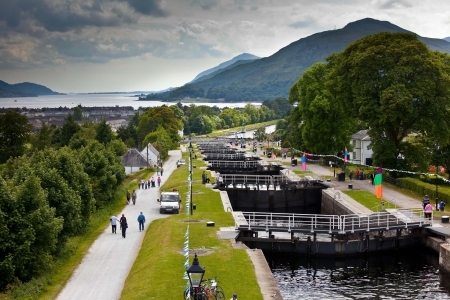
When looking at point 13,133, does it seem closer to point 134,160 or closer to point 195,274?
point 134,160

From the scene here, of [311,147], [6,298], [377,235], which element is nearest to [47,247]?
[6,298]

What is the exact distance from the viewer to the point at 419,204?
5109 cm

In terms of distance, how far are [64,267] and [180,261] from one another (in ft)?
22.4

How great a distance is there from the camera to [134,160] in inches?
3787

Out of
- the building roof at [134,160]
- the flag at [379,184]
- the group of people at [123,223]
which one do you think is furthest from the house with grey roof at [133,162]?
the flag at [379,184]

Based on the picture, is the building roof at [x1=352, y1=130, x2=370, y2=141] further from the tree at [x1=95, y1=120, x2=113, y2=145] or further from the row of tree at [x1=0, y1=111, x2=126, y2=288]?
the tree at [x1=95, y1=120, x2=113, y2=145]

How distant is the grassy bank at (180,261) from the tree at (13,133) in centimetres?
8130

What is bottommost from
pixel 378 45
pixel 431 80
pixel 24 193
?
pixel 24 193

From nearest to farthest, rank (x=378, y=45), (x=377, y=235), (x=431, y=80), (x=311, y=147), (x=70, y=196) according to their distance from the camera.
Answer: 1. (x=70, y=196)
2. (x=377, y=235)
3. (x=431, y=80)
4. (x=378, y=45)
5. (x=311, y=147)

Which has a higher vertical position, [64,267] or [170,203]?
[170,203]

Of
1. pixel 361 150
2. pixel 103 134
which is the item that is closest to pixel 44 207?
pixel 361 150

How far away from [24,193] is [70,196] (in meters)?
6.79

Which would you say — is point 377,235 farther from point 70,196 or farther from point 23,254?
point 23,254

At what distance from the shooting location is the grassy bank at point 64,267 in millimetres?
27070
